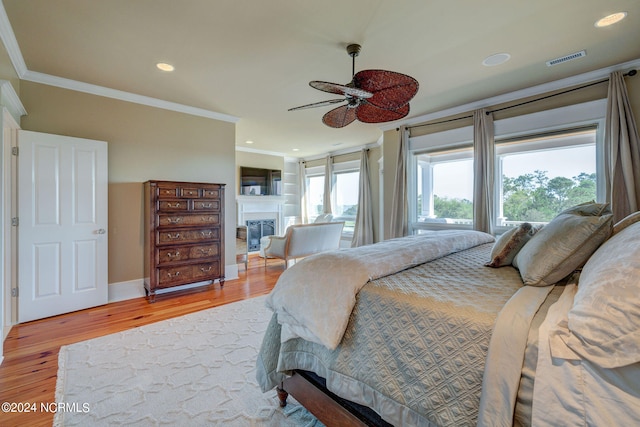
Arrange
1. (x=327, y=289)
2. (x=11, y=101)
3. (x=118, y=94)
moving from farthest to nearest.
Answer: (x=118, y=94), (x=11, y=101), (x=327, y=289)

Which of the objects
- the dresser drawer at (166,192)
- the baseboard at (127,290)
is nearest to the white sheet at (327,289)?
the dresser drawer at (166,192)

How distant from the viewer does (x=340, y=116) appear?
2773 mm

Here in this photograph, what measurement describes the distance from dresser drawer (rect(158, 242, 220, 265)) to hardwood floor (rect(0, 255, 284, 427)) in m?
0.52

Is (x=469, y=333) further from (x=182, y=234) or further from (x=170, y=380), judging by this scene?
(x=182, y=234)

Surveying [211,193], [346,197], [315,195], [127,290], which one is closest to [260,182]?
[315,195]

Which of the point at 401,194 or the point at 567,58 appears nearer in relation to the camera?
the point at 567,58

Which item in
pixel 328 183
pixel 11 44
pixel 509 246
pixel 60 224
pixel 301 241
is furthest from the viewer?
pixel 328 183

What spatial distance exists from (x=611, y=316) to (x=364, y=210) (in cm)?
572

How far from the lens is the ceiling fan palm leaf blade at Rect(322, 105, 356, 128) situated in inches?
105

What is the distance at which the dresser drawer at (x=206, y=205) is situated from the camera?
12.5 ft

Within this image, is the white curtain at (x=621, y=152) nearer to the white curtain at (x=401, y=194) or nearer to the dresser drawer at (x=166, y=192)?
the white curtain at (x=401, y=194)

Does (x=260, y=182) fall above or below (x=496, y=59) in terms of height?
below

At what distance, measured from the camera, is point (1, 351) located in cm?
217

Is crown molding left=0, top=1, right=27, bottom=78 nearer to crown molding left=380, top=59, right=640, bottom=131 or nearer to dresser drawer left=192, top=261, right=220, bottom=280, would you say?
dresser drawer left=192, top=261, right=220, bottom=280
